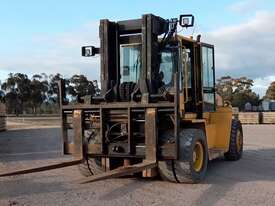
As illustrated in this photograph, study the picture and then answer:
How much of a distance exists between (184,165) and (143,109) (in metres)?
1.36

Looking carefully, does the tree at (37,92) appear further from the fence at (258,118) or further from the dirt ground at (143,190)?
the dirt ground at (143,190)

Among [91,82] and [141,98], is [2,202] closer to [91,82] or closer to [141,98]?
[141,98]

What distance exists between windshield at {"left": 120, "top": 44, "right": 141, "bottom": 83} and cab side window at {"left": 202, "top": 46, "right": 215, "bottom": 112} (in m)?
2.01

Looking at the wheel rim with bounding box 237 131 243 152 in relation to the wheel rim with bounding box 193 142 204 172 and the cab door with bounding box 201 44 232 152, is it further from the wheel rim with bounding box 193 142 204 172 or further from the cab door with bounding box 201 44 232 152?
the wheel rim with bounding box 193 142 204 172

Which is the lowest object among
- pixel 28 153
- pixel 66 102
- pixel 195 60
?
pixel 28 153

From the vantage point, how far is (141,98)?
10281 mm

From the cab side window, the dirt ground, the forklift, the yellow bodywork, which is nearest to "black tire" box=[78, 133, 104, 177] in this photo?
the forklift

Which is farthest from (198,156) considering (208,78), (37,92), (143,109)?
(37,92)

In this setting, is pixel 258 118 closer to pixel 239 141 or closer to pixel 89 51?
pixel 239 141

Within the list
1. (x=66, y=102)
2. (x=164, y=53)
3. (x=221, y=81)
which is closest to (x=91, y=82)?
(x=66, y=102)

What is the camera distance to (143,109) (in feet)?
33.6

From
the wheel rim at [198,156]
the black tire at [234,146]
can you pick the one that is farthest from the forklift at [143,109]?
the black tire at [234,146]

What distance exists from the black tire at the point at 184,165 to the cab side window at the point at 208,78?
7.49ft

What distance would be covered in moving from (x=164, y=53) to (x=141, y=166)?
9.11ft
